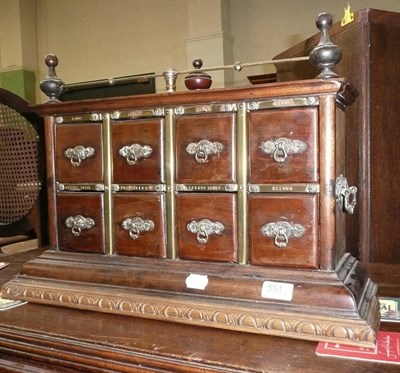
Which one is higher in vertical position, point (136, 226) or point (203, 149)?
point (203, 149)

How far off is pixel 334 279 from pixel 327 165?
0.18m

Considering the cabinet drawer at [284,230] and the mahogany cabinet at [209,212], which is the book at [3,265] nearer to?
the mahogany cabinet at [209,212]

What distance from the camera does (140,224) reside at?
2.89 feet

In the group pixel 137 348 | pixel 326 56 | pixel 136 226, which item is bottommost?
pixel 137 348

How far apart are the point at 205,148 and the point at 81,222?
325mm

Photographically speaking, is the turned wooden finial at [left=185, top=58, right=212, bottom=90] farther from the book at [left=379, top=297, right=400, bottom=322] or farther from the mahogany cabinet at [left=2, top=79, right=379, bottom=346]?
the book at [left=379, top=297, right=400, bottom=322]

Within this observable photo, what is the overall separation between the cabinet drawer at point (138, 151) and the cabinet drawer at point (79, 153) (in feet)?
0.13

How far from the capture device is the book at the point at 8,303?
2.86 ft

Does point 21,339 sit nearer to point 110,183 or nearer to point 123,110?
point 110,183

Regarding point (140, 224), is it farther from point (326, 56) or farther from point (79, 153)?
point (326, 56)

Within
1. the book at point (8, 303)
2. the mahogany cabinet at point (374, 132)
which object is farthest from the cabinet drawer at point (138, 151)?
the mahogany cabinet at point (374, 132)

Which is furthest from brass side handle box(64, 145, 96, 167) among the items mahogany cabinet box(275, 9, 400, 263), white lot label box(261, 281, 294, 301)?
mahogany cabinet box(275, 9, 400, 263)

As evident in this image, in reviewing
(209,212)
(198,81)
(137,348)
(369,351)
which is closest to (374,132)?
(198,81)

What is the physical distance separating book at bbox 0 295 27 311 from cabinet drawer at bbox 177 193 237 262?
13.8 inches
